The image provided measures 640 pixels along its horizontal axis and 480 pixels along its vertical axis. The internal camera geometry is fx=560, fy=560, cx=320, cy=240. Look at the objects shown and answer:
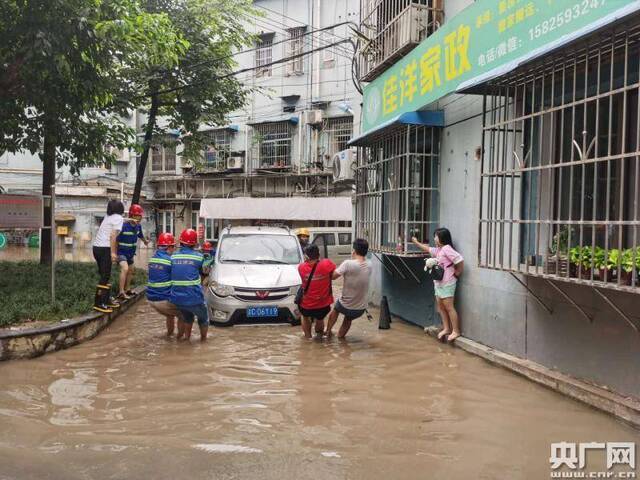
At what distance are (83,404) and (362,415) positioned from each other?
2.39 m

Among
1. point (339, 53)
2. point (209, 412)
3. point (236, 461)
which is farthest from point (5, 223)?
point (339, 53)

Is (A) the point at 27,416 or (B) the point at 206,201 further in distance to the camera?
(B) the point at 206,201

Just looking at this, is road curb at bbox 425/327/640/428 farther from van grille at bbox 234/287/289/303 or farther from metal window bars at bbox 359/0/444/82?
metal window bars at bbox 359/0/444/82

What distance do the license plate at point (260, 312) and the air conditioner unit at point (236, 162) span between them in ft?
58.6

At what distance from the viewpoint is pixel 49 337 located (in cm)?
653

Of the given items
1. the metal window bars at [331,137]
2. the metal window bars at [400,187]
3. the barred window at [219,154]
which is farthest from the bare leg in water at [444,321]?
the barred window at [219,154]

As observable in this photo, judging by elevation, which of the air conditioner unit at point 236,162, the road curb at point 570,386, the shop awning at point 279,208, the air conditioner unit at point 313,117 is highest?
the air conditioner unit at point 313,117

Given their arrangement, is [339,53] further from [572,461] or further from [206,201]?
[572,461]

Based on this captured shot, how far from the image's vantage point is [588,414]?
448cm

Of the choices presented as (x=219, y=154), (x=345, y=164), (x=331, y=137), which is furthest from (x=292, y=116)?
(x=345, y=164)

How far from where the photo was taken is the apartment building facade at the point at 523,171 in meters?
4.37

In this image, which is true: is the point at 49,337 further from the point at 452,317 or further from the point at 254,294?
the point at 452,317

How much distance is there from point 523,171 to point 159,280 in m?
4.56

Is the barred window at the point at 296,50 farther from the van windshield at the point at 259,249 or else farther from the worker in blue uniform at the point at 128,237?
the worker in blue uniform at the point at 128,237
